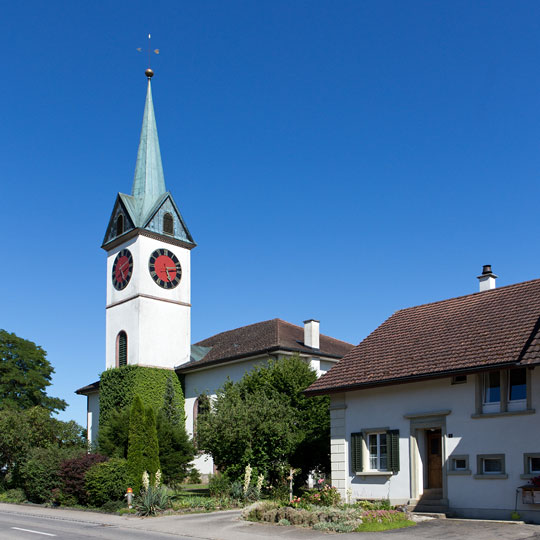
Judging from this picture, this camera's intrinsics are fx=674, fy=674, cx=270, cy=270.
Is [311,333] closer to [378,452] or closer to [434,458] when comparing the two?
[378,452]

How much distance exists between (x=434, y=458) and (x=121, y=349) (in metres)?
28.6

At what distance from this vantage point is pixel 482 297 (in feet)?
77.6

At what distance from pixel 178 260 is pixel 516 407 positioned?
31.3m

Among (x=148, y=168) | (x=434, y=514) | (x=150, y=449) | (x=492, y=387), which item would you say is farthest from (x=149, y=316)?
(x=492, y=387)

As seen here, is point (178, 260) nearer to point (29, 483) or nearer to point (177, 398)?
point (177, 398)

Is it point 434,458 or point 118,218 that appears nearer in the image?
point 434,458

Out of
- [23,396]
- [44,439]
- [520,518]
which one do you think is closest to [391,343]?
[520,518]

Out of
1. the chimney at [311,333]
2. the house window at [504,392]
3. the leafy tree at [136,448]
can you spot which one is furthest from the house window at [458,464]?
the chimney at [311,333]

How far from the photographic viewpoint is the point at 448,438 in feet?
66.1

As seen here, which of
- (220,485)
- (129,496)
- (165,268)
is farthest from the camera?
(165,268)

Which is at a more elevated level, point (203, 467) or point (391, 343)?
point (391, 343)

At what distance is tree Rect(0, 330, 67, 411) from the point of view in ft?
178

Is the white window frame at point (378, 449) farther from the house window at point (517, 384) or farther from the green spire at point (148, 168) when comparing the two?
the green spire at point (148, 168)

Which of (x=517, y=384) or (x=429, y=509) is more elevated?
(x=517, y=384)
